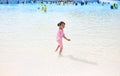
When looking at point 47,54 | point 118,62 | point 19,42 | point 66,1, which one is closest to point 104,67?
point 118,62

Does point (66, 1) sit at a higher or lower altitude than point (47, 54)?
lower

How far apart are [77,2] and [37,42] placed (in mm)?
36196

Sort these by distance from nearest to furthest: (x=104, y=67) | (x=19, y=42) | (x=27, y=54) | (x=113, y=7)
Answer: (x=104, y=67) → (x=27, y=54) → (x=19, y=42) → (x=113, y=7)

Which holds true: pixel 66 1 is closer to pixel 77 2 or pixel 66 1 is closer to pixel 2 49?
pixel 77 2

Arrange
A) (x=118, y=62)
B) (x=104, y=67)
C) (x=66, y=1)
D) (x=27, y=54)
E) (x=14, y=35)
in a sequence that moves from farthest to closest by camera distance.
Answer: (x=66, y=1), (x=14, y=35), (x=27, y=54), (x=118, y=62), (x=104, y=67)

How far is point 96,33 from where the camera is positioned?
1016cm

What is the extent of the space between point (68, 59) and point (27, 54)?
832 mm

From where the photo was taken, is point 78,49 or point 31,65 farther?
point 78,49

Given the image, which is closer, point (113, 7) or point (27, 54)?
point (27, 54)

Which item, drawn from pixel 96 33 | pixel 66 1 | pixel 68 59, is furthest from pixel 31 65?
pixel 66 1

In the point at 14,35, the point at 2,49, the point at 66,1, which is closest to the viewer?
the point at 2,49

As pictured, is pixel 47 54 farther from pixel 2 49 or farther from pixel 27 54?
pixel 2 49

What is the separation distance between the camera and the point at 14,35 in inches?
379

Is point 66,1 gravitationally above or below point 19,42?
below
